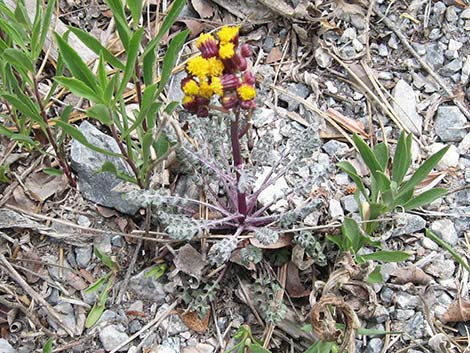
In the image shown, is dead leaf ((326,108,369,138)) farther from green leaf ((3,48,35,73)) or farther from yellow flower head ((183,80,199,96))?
green leaf ((3,48,35,73))

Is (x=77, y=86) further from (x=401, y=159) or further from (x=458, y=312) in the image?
(x=458, y=312)

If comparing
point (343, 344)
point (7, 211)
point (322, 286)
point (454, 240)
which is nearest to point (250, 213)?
point (322, 286)

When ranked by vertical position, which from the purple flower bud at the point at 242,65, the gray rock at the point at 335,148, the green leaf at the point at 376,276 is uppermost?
the purple flower bud at the point at 242,65

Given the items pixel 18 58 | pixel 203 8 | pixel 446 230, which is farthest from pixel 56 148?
pixel 446 230

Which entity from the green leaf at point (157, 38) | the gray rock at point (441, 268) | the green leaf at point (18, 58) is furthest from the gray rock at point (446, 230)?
the green leaf at point (18, 58)

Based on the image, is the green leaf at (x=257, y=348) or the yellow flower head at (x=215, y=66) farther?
the green leaf at (x=257, y=348)

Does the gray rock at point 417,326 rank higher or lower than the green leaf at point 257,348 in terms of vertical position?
lower

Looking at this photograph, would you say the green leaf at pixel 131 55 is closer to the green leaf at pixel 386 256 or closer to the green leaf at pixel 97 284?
the green leaf at pixel 97 284

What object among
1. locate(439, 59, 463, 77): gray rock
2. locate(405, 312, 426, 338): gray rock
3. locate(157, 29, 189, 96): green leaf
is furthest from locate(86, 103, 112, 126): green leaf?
locate(439, 59, 463, 77): gray rock
